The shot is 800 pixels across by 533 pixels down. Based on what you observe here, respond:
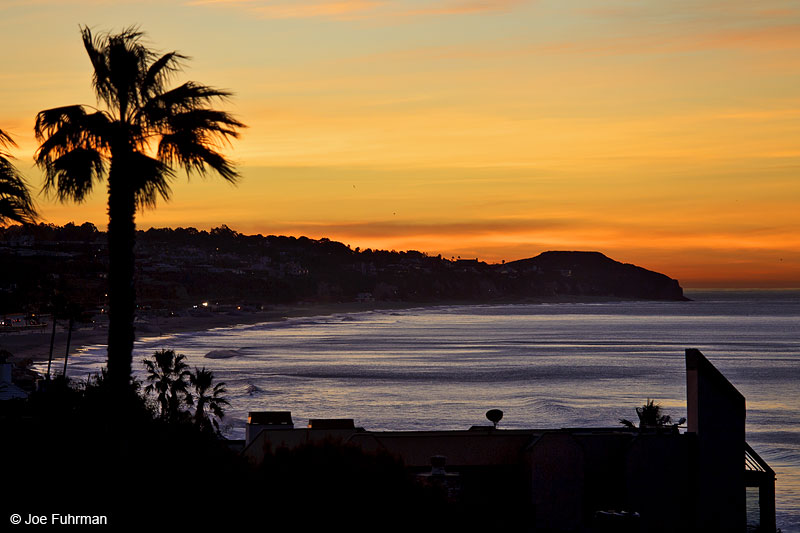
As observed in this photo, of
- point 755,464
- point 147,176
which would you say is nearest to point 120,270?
point 147,176

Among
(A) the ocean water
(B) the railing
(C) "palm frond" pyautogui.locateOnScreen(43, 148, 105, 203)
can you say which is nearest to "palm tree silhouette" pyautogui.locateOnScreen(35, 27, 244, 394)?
(C) "palm frond" pyautogui.locateOnScreen(43, 148, 105, 203)

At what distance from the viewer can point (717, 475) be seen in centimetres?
2005

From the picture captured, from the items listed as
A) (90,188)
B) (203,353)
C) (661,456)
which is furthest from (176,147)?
(203,353)

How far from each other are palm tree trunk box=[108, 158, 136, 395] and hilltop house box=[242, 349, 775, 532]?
161 inches

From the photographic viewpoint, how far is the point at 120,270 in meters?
17.0

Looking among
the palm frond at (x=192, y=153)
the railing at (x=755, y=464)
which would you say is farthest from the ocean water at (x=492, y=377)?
the palm frond at (x=192, y=153)

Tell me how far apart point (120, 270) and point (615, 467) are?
10.3 meters

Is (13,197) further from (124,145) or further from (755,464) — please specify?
(755,464)

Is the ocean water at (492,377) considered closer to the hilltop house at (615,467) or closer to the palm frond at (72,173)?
the hilltop house at (615,467)

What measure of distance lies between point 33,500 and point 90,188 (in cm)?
559

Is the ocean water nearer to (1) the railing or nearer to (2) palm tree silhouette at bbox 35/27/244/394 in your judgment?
(1) the railing

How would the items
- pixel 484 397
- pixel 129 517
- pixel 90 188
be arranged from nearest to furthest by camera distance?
pixel 129 517
pixel 90 188
pixel 484 397

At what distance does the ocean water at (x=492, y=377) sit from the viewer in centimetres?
6731

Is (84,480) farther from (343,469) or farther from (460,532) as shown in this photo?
(460,532)
